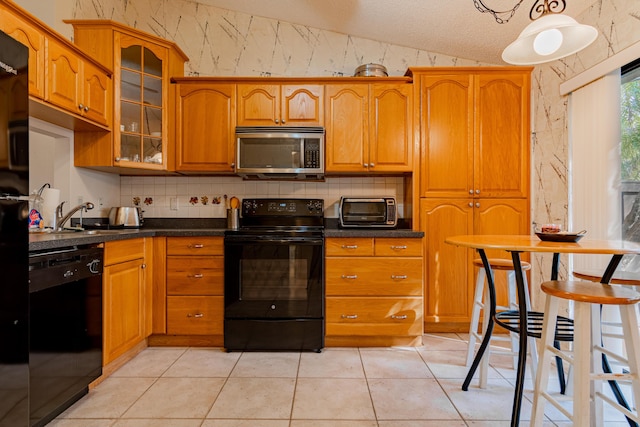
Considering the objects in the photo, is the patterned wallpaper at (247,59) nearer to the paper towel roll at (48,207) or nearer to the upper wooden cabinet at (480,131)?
the upper wooden cabinet at (480,131)

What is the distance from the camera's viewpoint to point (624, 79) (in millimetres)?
2277

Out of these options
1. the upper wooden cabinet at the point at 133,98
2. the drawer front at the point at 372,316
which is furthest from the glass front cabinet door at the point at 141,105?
the drawer front at the point at 372,316

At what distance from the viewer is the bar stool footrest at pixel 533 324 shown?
1.68m

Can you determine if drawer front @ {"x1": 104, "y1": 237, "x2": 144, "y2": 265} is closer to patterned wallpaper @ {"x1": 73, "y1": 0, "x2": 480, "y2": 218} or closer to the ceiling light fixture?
patterned wallpaper @ {"x1": 73, "y1": 0, "x2": 480, "y2": 218}

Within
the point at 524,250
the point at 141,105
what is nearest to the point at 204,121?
the point at 141,105

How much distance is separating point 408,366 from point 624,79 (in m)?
2.31

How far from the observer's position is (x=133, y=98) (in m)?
2.80

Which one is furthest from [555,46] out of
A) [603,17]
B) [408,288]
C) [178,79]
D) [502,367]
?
[178,79]

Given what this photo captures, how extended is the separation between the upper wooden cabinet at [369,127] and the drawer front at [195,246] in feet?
3.62

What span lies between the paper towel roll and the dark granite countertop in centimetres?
20

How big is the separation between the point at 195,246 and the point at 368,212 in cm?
142

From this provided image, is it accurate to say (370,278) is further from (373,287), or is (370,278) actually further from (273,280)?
(273,280)

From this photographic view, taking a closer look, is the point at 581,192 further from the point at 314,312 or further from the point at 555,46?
the point at 314,312

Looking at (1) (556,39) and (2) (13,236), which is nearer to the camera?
(2) (13,236)
